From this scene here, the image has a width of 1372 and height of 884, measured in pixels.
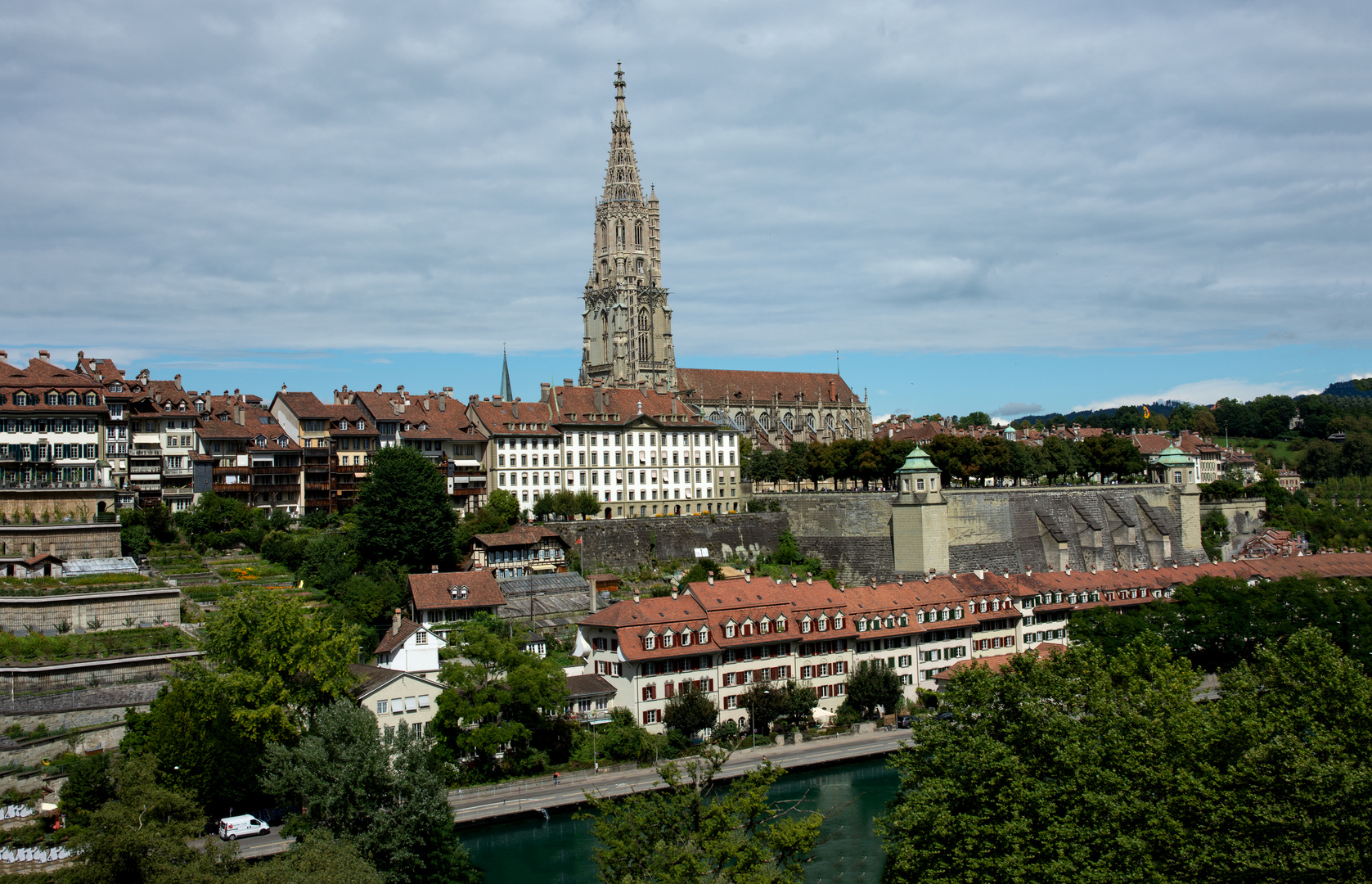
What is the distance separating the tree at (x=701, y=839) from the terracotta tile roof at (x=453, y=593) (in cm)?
2854

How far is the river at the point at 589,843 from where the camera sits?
37000mm

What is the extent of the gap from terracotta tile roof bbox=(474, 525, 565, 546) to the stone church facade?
4266 centimetres

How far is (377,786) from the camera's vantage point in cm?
3369

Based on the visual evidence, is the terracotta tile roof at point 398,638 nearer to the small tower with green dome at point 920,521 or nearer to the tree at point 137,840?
the tree at point 137,840

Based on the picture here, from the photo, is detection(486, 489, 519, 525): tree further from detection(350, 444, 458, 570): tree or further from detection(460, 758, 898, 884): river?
detection(460, 758, 898, 884): river

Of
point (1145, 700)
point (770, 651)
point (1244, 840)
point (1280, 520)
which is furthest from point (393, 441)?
point (1280, 520)

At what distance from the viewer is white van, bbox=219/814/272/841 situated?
3822 cm

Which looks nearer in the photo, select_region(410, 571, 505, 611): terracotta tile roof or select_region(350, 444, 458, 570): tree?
select_region(410, 571, 505, 611): terracotta tile roof

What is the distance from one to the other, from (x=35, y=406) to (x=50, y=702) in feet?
69.7

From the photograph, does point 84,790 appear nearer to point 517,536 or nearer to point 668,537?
point 517,536

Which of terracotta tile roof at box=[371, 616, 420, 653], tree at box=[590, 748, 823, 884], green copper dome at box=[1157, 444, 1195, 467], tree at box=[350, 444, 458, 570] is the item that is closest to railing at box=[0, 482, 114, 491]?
tree at box=[350, 444, 458, 570]

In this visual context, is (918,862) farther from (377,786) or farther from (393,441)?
(393,441)

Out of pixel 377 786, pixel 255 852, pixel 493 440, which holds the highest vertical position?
pixel 493 440

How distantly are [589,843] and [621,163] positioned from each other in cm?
8545
